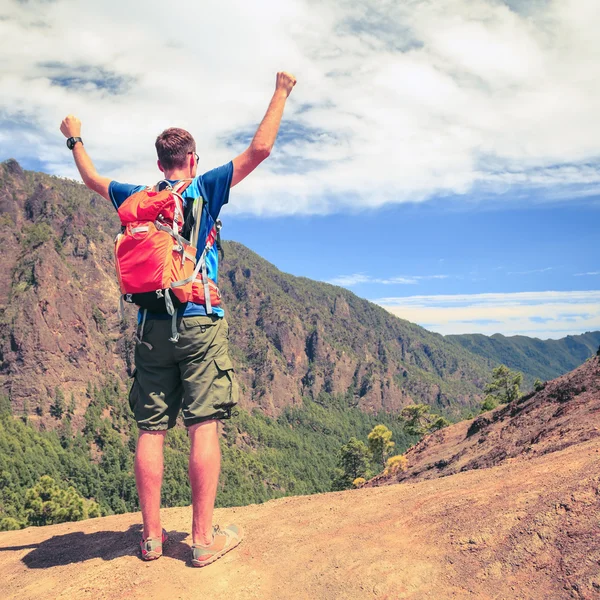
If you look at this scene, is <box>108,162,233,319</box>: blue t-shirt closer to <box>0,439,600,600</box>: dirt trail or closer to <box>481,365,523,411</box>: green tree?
<box>0,439,600,600</box>: dirt trail

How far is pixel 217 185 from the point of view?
457 centimetres

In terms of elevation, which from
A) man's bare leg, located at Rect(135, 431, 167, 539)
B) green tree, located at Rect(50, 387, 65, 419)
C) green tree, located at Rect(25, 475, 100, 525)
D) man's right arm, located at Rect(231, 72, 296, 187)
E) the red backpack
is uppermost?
man's right arm, located at Rect(231, 72, 296, 187)

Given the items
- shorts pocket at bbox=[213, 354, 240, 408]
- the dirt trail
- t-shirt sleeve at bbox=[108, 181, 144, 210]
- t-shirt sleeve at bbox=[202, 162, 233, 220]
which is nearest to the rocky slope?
the dirt trail

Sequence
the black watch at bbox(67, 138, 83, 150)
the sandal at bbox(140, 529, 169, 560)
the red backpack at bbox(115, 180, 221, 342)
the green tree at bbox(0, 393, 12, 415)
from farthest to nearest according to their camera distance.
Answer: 1. the green tree at bbox(0, 393, 12, 415)
2. the black watch at bbox(67, 138, 83, 150)
3. the sandal at bbox(140, 529, 169, 560)
4. the red backpack at bbox(115, 180, 221, 342)

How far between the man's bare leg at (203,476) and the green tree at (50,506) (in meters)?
52.7

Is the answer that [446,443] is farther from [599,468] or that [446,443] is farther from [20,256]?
[20,256]

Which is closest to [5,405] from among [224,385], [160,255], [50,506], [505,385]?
[50,506]

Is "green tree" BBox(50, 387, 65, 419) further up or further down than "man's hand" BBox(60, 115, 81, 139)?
further down

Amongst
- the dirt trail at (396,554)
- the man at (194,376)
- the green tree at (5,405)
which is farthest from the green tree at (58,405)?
the man at (194,376)

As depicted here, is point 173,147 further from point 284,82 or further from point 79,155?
point 79,155

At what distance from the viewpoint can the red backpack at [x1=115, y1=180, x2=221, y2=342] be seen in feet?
14.2

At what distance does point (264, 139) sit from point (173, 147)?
0.97 m

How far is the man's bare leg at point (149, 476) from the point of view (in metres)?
4.63

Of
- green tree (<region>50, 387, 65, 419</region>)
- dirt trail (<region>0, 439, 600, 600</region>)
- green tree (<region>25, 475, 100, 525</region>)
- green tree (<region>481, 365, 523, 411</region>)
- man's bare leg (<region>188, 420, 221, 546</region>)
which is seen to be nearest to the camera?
dirt trail (<region>0, 439, 600, 600</region>)
